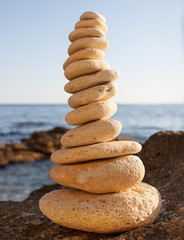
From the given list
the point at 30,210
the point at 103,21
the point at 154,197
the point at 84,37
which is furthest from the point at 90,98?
the point at 30,210

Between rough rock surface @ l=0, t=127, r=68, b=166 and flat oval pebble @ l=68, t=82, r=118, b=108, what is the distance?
9.81 meters

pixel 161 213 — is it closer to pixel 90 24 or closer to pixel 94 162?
pixel 94 162

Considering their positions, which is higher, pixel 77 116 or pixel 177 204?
pixel 77 116

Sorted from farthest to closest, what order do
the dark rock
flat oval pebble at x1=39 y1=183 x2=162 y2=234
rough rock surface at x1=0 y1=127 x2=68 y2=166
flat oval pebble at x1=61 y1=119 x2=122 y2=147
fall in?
1. the dark rock
2. rough rock surface at x1=0 y1=127 x2=68 y2=166
3. flat oval pebble at x1=61 y1=119 x2=122 y2=147
4. flat oval pebble at x1=39 y1=183 x2=162 y2=234

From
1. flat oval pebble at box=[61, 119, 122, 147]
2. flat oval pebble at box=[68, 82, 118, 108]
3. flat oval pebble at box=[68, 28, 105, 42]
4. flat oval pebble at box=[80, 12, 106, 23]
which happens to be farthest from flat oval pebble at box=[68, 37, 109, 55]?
flat oval pebble at box=[61, 119, 122, 147]

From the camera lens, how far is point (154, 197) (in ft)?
14.0

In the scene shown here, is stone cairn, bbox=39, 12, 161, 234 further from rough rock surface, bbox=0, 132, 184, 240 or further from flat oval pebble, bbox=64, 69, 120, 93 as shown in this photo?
rough rock surface, bbox=0, 132, 184, 240

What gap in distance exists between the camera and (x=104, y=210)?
3801mm

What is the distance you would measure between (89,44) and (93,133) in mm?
1654

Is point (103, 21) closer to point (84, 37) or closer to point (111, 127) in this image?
point (84, 37)

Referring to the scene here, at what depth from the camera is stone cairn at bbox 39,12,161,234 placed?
3881 millimetres

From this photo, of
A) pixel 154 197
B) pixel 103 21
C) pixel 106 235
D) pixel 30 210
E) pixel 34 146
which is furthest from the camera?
pixel 34 146

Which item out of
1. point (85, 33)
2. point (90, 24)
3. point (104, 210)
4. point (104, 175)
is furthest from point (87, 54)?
point (104, 210)

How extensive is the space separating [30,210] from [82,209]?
6.76ft
